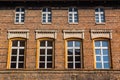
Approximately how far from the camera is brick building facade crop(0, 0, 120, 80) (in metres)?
20.4

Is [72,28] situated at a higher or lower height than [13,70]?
higher

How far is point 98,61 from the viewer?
21125 millimetres

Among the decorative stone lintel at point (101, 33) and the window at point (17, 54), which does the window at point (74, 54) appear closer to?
the decorative stone lintel at point (101, 33)

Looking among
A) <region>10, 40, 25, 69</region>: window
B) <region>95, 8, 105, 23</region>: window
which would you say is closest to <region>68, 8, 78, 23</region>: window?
<region>95, 8, 105, 23</region>: window

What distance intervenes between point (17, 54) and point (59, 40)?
3.47 meters

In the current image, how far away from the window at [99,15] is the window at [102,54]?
1786mm

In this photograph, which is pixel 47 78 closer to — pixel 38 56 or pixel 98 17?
pixel 38 56

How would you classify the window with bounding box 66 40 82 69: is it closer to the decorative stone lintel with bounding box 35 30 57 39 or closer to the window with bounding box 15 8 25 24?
the decorative stone lintel with bounding box 35 30 57 39

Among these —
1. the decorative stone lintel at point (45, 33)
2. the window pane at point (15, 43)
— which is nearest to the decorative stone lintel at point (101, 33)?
the decorative stone lintel at point (45, 33)

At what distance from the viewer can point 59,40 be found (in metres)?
21.4

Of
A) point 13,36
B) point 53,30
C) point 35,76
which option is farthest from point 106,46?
point 13,36

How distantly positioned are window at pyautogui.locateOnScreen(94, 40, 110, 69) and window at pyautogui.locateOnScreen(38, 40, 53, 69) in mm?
3564

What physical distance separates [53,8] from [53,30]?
6.52 feet

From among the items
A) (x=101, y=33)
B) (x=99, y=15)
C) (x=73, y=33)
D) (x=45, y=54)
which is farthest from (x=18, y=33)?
(x=99, y=15)
